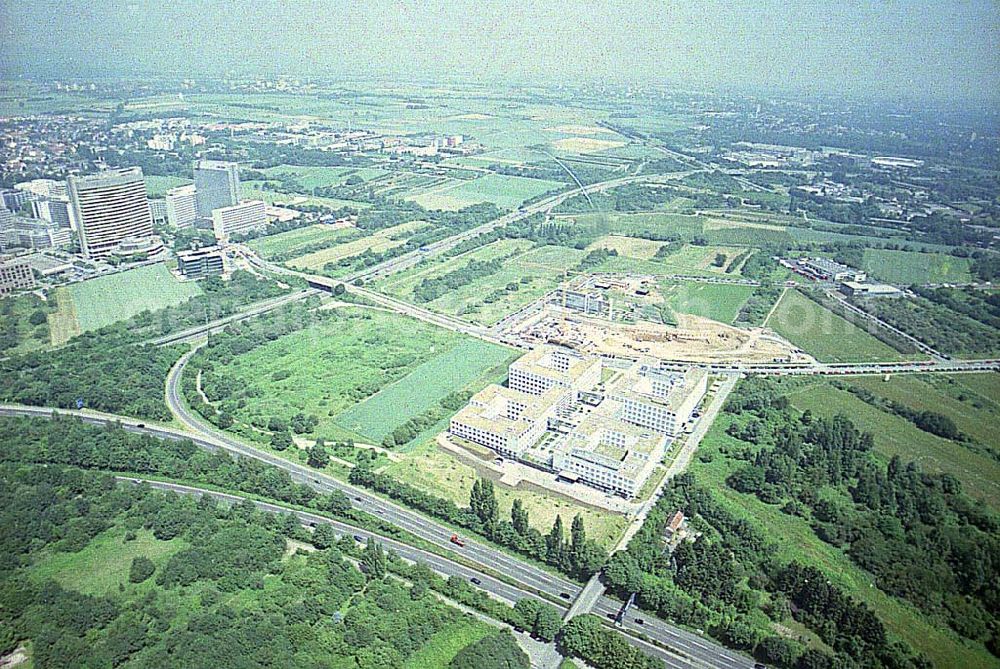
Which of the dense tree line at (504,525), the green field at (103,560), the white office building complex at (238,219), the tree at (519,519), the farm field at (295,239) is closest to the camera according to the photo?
the green field at (103,560)

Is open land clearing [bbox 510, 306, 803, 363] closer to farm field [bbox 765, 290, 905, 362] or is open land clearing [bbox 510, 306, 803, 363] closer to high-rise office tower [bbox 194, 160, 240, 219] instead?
farm field [bbox 765, 290, 905, 362]

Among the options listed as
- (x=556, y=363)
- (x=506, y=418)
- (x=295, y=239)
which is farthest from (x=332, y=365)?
(x=295, y=239)

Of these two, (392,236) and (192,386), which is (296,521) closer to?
(192,386)

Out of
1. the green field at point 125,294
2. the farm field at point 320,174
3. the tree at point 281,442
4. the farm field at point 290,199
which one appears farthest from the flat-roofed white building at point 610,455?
the farm field at point 320,174

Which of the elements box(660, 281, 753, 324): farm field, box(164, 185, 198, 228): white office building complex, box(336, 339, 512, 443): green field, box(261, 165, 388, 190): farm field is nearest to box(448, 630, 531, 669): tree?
box(336, 339, 512, 443): green field

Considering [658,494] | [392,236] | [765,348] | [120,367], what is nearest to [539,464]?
[658,494]

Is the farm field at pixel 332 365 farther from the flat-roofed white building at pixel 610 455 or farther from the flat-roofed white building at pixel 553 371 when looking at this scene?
the flat-roofed white building at pixel 610 455
